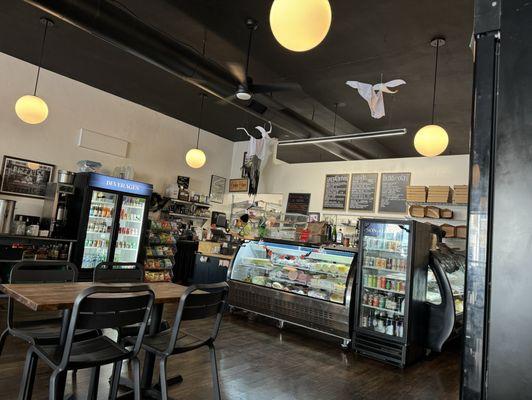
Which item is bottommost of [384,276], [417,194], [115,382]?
[115,382]

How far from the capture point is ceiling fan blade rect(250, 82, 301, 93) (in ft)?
14.1

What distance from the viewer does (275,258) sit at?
5336mm

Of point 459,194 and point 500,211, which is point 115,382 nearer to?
point 500,211

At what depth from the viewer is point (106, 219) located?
6785 mm

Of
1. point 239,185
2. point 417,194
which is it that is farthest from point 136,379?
point 239,185

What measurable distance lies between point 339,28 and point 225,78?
5.20 ft

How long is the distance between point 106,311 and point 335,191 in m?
6.18

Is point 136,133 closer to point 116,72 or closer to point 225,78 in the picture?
point 116,72

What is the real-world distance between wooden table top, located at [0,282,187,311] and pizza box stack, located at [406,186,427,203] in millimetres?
4735

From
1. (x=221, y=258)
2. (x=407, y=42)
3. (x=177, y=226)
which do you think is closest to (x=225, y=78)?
(x=407, y=42)

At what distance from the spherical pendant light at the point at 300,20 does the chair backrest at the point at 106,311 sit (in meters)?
1.82

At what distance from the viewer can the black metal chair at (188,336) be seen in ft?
7.78

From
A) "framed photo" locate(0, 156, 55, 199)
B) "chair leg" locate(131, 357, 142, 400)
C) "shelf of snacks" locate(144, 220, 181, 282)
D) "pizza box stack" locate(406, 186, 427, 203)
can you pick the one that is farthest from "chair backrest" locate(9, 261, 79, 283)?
"pizza box stack" locate(406, 186, 427, 203)

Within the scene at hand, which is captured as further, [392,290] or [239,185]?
[239,185]
